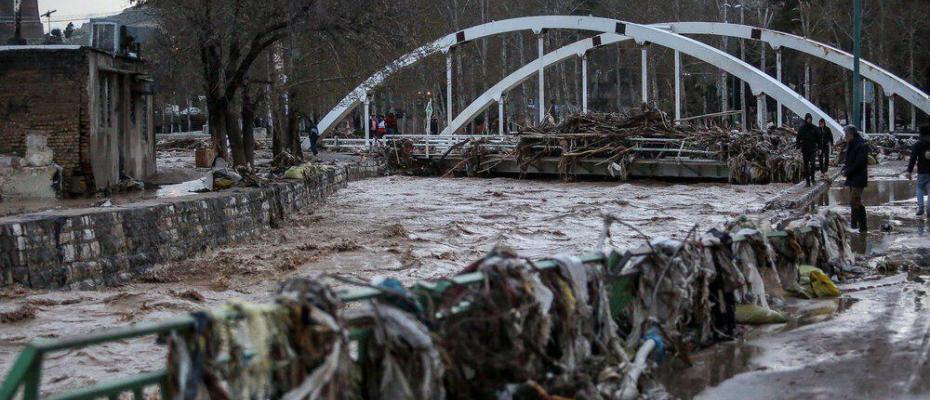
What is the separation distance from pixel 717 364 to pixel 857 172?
29.4ft

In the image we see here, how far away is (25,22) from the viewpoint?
84.7 feet

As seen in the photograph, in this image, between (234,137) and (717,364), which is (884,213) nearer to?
(717,364)

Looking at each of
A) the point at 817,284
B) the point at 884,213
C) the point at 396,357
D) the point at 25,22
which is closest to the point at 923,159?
the point at 884,213

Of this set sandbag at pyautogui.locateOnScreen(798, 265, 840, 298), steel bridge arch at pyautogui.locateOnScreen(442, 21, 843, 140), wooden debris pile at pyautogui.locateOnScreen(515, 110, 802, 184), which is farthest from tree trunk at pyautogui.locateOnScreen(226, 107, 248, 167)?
steel bridge arch at pyautogui.locateOnScreen(442, 21, 843, 140)

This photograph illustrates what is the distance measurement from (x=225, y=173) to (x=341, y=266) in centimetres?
508

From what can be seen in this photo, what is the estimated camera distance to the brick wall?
815 inches

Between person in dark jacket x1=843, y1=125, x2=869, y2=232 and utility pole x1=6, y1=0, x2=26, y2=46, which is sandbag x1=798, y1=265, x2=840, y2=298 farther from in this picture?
utility pole x1=6, y1=0, x2=26, y2=46

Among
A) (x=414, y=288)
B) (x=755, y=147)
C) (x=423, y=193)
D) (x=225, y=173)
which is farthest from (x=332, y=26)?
(x=414, y=288)

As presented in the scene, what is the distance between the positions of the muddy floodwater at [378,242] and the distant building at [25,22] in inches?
310

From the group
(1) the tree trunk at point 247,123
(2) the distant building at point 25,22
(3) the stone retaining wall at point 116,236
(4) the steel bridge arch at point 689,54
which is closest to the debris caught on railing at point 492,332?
(3) the stone retaining wall at point 116,236

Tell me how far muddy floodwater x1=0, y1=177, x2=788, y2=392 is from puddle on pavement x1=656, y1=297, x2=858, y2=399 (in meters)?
4.12

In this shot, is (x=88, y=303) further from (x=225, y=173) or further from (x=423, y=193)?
(x=423, y=193)

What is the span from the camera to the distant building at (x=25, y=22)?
25.5 metres

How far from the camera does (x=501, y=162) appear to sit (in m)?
38.4
